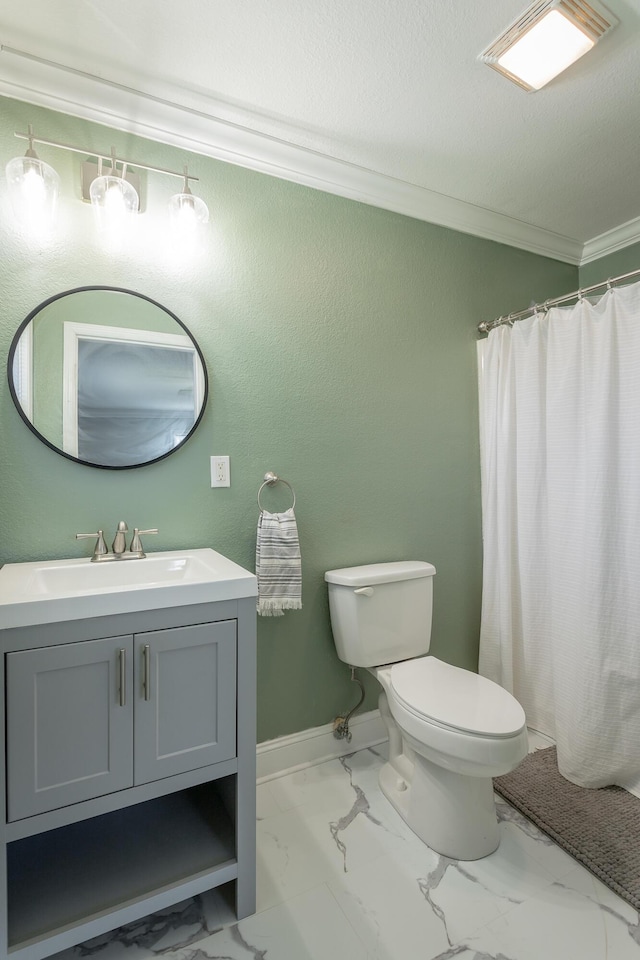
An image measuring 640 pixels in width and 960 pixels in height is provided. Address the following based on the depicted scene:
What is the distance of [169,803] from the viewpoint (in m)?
1.47

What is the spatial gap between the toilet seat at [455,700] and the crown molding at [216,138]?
1.91 metres

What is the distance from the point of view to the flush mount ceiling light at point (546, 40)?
1277 mm

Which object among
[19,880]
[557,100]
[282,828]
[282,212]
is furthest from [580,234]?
[19,880]

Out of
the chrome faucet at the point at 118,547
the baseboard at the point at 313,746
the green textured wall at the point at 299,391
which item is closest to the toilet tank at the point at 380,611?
the green textured wall at the point at 299,391

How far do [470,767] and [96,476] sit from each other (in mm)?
1427

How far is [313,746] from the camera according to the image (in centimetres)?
192

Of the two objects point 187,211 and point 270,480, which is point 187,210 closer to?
point 187,211

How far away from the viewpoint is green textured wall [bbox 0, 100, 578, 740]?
149cm

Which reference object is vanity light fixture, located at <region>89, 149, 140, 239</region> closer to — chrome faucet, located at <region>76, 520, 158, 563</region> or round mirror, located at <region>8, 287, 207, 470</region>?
round mirror, located at <region>8, 287, 207, 470</region>

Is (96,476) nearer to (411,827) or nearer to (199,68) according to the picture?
(199,68)

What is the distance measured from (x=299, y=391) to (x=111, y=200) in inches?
33.9

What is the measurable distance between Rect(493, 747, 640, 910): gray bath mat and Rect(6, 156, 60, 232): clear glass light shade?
245cm

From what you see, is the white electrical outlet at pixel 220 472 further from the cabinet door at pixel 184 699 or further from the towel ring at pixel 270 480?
the cabinet door at pixel 184 699

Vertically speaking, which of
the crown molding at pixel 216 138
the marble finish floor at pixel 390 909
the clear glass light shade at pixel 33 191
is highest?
the crown molding at pixel 216 138
